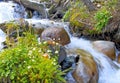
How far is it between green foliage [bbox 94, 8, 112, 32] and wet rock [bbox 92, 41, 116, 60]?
1.62 feet

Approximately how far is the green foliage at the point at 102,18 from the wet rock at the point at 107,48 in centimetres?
49

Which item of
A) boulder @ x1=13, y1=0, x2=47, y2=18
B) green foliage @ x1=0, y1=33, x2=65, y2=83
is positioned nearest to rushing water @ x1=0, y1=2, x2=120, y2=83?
boulder @ x1=13, y1=0, x2=47, y2=18

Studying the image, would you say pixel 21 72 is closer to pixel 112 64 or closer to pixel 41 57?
pixel 41 57

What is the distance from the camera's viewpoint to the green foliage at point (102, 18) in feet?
22.9

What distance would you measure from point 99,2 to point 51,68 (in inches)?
213

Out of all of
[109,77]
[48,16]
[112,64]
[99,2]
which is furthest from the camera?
[48,16]

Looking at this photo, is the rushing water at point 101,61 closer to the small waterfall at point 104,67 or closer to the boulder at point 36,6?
the small waterfall at point 104,67

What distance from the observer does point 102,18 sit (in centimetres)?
708

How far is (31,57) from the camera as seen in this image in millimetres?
3652

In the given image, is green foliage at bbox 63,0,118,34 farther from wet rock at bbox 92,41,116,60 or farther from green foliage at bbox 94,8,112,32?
wet rock at bbox 92,41,116,60

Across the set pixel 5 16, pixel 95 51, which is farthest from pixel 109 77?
pixel 5 16

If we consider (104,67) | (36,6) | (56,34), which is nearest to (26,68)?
(104,67)

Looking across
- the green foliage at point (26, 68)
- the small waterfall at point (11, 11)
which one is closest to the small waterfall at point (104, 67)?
the green foliage at point (26, 68)

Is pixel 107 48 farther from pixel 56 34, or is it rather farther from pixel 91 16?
pixel 91 16
